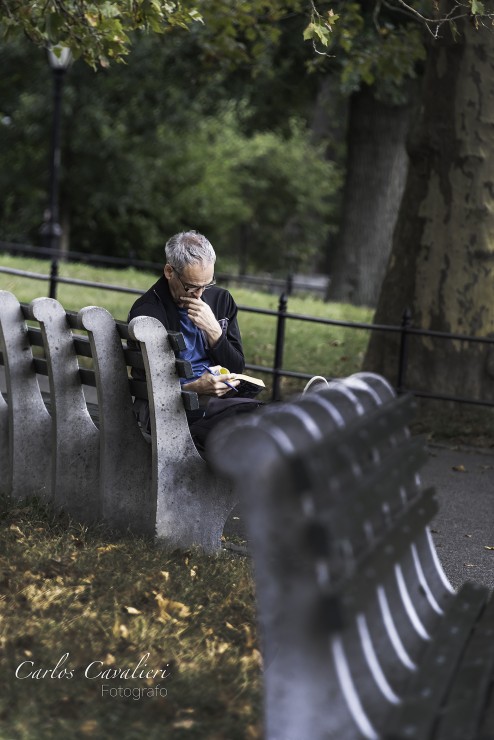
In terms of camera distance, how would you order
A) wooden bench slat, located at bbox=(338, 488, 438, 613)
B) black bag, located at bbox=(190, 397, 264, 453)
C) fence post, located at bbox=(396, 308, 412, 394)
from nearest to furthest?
wooden bench slat, located at bbox=(338, 488, 438, 613), black bag, located at bbox=(190, 397, 264, 453), fence post, located at bbox=(396, 308, 412, 394)

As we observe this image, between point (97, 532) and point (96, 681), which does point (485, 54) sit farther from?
point (96, 681)

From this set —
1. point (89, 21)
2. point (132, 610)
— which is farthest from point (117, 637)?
point (89, 21)

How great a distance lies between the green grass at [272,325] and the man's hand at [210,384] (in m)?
5.81

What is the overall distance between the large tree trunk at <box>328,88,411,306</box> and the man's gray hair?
50.4 ft

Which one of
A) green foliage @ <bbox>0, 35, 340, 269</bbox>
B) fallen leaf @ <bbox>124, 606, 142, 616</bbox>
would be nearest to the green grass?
fallen leaf @ <bbox>124, 606, 142, 616</bbox>

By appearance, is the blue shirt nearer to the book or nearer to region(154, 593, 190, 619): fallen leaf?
the book

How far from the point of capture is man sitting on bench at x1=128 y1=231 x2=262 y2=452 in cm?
575

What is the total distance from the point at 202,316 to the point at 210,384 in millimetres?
350

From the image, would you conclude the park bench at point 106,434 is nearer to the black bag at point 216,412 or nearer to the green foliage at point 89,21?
the black bag at point 216,412

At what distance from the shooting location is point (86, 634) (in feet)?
13.9

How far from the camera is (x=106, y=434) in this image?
5629mm

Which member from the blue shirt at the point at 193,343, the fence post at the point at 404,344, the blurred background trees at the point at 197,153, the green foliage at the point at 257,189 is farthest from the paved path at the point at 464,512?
the green foliage at the point at 257,189

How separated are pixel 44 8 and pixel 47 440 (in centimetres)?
322

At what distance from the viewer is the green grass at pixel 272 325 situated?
42.4 feet
